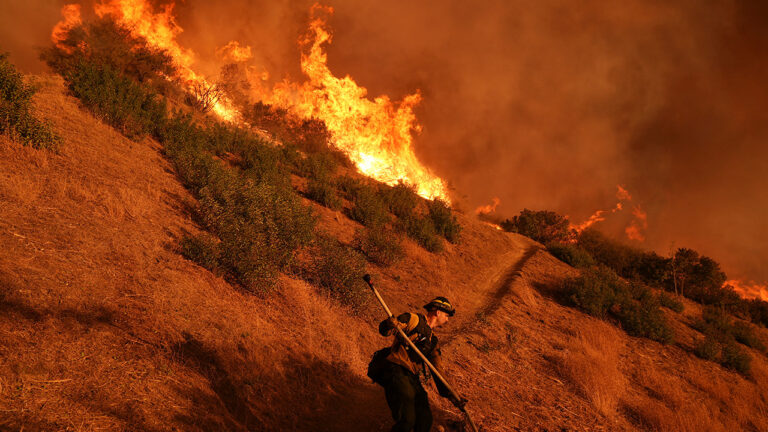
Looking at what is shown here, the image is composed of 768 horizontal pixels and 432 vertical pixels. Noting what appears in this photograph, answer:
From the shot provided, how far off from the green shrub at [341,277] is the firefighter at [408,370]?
4.25m

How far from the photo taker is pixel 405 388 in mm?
3408

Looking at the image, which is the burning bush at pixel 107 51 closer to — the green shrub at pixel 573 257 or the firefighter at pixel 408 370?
the firefighter at pixel 408 370

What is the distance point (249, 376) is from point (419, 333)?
245cm

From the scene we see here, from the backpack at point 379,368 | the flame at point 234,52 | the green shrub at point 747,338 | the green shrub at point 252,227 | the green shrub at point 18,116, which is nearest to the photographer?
the backpack at point 379,368

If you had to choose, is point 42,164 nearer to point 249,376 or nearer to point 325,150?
point 249,376

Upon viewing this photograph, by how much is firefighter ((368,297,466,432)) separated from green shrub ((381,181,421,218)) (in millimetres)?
14423

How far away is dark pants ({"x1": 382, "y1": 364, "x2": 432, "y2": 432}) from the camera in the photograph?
332 centimetres

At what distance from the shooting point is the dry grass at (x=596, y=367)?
22.9ft

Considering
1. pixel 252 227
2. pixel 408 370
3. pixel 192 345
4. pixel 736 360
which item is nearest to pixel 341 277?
pixel 252 227

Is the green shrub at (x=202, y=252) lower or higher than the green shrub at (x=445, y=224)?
lower

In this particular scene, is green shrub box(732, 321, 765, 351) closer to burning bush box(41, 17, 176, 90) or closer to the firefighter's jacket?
the firefighter's jacket

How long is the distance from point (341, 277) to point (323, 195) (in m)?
7.81

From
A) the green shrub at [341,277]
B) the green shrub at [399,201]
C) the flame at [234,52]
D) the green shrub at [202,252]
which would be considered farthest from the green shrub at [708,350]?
the flame at [234,52]

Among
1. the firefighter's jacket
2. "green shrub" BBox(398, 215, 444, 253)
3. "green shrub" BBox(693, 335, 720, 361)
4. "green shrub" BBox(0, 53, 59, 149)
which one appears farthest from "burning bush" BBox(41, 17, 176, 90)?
"green shrub" BBox(693, 335, 720, 361)
